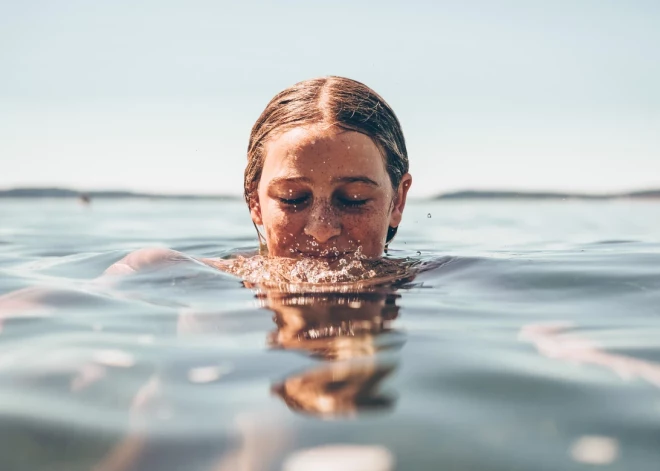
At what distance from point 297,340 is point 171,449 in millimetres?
879

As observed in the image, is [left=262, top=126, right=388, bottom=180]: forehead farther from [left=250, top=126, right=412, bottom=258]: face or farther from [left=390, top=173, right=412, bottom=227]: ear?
[left=390, top=173, right=412, bottom=227]: ear

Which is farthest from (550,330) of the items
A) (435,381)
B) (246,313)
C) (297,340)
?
(246,313)

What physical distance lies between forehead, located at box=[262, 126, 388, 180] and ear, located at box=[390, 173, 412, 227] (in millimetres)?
429

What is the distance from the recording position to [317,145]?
3.97 metres

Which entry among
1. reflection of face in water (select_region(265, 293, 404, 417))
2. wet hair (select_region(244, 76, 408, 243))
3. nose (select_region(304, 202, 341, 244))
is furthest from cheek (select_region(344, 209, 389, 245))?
reflection of face in water (select_region(265, 293, 404, 417))

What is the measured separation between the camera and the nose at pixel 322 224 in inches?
146

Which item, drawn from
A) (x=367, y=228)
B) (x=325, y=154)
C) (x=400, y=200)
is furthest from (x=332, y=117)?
(x=400, y=200)

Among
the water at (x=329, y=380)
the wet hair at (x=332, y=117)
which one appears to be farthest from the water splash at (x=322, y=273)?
the wet hair at (x=332, y=117)

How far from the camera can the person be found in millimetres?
3857

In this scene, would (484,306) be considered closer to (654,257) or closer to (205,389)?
(205,389)

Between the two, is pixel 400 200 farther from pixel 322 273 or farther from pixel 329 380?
pixel 329 380

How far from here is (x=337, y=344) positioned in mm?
2213

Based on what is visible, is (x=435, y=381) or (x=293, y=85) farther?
(x=293, y=85)

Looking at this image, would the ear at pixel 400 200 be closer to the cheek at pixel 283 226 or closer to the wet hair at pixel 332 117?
the wet hair at pixel 332 117
